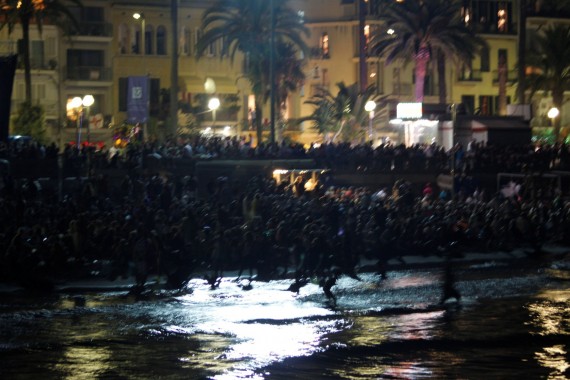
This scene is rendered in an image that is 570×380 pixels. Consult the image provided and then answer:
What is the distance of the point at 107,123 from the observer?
6069cm

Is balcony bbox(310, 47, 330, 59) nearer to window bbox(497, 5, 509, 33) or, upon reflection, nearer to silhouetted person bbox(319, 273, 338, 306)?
window bbox(497, 5, 509, 33)

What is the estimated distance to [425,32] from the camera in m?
55.8

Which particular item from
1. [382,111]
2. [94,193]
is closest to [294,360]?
[94,193]

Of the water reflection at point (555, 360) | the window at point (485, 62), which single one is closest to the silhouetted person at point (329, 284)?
the water reflection at point (555, 360)

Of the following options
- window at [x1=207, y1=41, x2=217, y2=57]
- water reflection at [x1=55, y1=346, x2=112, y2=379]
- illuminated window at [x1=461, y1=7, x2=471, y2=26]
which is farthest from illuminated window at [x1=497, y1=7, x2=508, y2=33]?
water reflection at [x1=55, y1=346, x2=112, y2=379]

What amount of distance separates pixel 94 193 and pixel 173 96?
16.1 metres

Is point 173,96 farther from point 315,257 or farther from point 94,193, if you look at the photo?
point 315,257

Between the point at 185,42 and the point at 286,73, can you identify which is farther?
the point at 185,42

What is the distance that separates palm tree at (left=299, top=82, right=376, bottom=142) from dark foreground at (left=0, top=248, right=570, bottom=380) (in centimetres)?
2966

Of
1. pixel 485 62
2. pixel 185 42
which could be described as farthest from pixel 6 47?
pixel 485 62

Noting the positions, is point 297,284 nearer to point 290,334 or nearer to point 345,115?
point 290,334

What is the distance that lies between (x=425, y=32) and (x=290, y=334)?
1397 inches

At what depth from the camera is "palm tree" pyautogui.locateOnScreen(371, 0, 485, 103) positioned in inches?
2188

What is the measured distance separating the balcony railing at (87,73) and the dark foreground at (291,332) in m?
35.3
